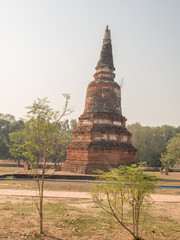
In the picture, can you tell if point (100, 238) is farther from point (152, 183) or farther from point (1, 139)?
point (1, 139)

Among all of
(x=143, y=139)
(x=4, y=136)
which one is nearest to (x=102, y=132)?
(x=143, y=139)

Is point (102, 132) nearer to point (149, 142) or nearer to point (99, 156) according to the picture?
point (99, 156)

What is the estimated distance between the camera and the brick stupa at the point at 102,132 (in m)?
21.0

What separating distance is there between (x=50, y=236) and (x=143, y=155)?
142 feet

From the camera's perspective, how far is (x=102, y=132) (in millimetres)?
22016

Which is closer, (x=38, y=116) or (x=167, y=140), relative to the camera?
(x=38, y=116)

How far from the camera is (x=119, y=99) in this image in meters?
25.1

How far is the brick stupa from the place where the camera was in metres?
21.0

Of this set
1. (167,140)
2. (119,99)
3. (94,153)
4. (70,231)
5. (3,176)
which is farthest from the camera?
(167,140)

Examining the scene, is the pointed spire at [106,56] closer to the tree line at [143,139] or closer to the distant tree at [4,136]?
the tree line at [143,139]

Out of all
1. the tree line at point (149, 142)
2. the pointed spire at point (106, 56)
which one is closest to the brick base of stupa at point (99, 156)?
the pointed spire at point (106, 56)

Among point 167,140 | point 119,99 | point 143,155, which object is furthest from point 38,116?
point 167,140

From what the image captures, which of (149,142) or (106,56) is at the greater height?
(106,56)

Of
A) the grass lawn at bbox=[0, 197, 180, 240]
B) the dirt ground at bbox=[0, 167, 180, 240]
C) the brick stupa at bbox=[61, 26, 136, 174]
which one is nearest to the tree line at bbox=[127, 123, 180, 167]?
the brick stupa at bbox=[61, 26, 136, 174]
